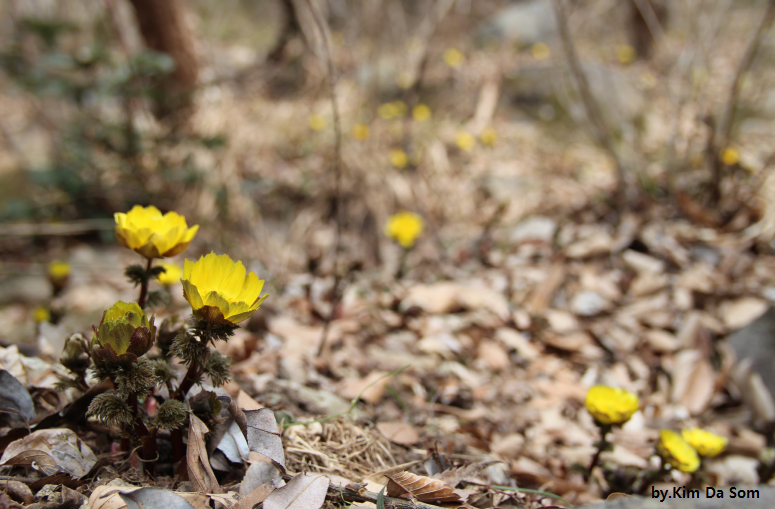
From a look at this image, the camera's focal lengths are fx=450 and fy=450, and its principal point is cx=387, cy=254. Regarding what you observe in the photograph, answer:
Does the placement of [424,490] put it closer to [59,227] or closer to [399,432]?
[399,432]

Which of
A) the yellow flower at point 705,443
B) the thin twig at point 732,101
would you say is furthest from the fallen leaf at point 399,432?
the thin twig at point 732,101

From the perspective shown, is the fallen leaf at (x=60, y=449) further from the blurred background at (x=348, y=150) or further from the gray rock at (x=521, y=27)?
→ the gray rock at (x=521, y=27)

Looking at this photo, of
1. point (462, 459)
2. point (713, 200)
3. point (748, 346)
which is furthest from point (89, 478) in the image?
point (713, 200)

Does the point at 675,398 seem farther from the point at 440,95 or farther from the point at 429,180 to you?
the point at 440,95

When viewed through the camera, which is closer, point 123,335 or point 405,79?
point 123,335

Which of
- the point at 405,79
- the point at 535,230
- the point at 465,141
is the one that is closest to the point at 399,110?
the point at 405,79
